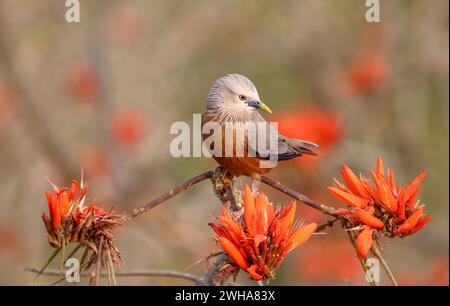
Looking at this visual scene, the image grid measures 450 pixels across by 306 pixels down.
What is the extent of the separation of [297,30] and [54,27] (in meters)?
2.08

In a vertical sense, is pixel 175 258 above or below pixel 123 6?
below

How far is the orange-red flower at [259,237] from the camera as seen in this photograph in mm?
1651

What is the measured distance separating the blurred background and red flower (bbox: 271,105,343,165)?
1 cm

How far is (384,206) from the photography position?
1786 mm

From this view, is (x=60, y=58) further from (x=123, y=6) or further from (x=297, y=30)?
(x=297, y=30)

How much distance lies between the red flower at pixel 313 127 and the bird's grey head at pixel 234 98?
84.5 inches

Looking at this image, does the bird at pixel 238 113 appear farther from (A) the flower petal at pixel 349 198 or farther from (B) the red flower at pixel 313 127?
(B) the red flower at pixel 313 127

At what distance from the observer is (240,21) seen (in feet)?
20.7

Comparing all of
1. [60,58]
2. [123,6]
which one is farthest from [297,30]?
[60,58]

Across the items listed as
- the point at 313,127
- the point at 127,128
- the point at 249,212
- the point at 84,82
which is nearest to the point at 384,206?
the point at 249,212

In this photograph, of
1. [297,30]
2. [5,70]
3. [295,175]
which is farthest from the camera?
[297,30]

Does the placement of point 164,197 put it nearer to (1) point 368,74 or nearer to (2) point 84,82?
(1) point 368,74

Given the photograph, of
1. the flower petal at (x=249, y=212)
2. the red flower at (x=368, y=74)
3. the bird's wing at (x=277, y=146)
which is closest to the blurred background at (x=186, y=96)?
the red flower at (x=368, y=74)

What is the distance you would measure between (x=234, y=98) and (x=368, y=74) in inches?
129
